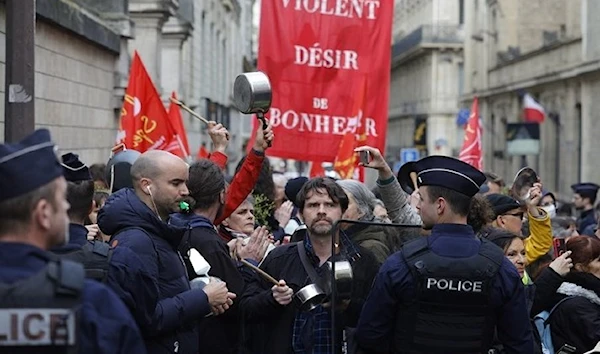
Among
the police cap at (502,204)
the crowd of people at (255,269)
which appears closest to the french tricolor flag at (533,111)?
the police cap at (502,204)

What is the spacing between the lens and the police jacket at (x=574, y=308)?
22.0 ft

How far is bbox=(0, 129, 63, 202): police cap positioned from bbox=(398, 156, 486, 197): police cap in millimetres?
2227

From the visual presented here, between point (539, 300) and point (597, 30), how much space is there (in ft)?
98.2

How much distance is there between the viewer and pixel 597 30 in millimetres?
35625

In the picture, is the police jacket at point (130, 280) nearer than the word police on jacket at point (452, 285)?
Yes

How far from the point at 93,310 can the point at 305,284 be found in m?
2.63

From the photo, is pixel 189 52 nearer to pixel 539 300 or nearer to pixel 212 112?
pixel 212 112

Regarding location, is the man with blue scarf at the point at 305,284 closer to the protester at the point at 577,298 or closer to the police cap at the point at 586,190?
the protester at the point at 577,298

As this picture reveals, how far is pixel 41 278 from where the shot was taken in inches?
140

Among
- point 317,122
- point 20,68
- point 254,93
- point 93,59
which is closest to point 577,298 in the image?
point 254,93

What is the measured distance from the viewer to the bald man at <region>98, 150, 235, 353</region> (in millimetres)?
5297

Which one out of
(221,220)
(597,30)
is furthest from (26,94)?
(597,30)

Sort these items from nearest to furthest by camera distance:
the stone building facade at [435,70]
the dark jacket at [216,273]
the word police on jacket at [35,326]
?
the word police on jacket at [35,326] → the dark jacket at [216,273] → the stone building facade at [435,70]

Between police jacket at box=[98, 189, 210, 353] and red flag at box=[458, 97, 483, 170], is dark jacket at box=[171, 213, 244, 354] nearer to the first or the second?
police jacket at box=[98, 189, 210, 353]
